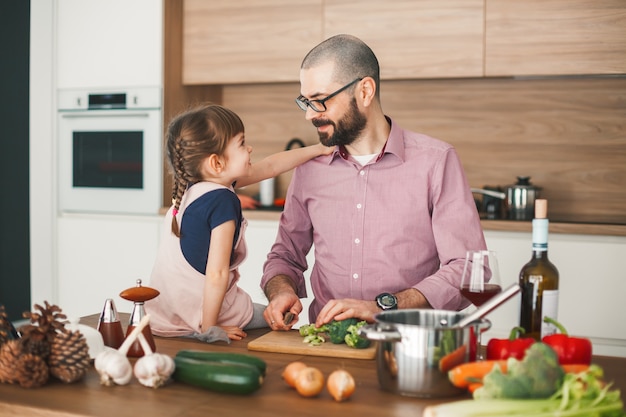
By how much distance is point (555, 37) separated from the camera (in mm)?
3666

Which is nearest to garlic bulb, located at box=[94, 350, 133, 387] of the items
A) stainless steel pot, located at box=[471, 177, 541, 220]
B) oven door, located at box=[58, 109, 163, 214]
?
stainless steel pot, located at box=[471, 177, 541, 220]

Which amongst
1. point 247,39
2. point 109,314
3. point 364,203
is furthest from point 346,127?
point 247,39

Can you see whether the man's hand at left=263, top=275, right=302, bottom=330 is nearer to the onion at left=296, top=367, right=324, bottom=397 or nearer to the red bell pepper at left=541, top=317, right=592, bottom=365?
the onion at left=296, top=367, right=324, bottom=397

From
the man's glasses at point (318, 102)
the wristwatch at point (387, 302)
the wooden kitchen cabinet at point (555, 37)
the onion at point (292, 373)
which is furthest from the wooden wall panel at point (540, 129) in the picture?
the onion at point (292, 373)

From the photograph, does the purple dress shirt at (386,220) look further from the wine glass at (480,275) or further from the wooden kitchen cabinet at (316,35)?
the wooden kitchen cabinet at (316,35)

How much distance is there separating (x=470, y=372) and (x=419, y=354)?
9 cm

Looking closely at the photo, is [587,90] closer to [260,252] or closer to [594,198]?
[594,198]

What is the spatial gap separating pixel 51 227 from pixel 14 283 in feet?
2.76

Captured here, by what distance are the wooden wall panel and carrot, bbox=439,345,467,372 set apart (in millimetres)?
2622

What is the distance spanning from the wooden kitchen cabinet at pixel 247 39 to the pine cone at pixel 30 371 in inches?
111

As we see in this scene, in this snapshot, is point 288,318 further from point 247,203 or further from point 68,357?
point 247,203

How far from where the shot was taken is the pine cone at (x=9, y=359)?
145 cm

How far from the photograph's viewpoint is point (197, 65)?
432cm

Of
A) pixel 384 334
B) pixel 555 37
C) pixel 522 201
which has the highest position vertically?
pixel 555 37
